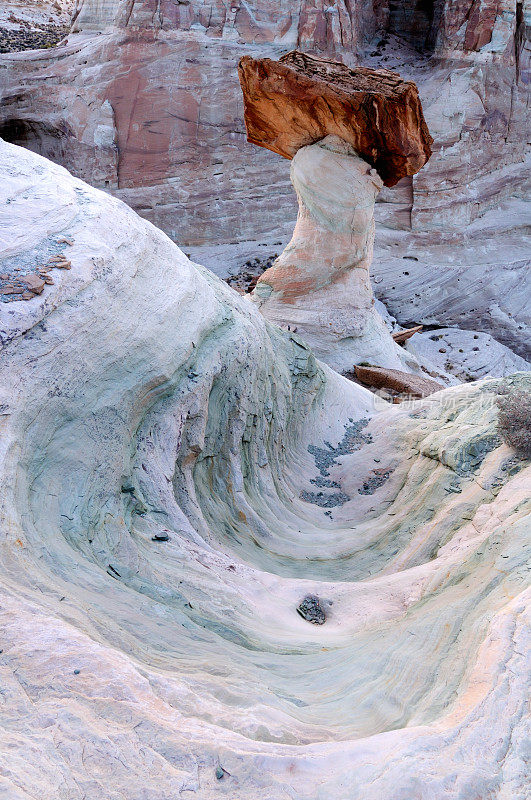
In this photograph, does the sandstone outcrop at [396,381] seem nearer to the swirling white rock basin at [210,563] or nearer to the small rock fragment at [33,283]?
the swirling white rock basin at [210,563]

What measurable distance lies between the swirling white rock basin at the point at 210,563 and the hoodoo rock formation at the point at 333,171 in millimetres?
3337

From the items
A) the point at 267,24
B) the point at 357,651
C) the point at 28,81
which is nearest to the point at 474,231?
the point at 267,24

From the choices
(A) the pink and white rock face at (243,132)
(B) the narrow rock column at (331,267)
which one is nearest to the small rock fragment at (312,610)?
(B) the narrow rock column at (331,267)

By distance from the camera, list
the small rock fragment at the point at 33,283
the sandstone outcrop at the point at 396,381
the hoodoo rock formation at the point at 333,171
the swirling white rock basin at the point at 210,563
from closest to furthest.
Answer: the swirling white rock basin at the point at 210,563, the small rock fragment at the point at 33,283, the sandstone outcrop at the point at 396,381, the hoodoo rock formation at the point at 333,171

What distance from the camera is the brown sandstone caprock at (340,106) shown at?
7.79m

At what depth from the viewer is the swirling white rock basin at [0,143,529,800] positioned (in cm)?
186

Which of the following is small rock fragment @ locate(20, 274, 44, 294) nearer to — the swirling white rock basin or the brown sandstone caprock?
the swirling white rock basin

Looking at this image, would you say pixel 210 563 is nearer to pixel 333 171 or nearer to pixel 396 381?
pixel 396 381

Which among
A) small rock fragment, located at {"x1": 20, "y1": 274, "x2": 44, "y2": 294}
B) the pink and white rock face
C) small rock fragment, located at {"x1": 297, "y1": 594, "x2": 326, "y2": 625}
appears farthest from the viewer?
the pink and white rock face

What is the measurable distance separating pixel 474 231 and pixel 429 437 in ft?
34.2

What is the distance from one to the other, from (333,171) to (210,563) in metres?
6.42

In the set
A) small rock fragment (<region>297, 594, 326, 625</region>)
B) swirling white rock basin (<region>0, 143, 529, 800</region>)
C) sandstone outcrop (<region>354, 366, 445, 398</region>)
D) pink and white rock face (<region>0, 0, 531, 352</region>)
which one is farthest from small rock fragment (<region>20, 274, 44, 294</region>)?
pink and white rock face (<region>0, 0, 531, 352</region>)

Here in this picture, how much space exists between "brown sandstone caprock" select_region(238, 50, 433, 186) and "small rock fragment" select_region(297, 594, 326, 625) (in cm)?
623

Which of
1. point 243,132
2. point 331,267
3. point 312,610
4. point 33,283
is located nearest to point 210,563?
point 312,610
